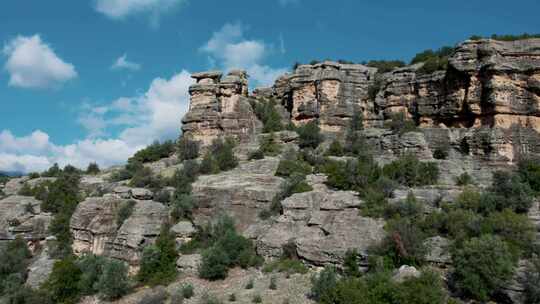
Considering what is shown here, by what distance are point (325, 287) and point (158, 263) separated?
8.39m

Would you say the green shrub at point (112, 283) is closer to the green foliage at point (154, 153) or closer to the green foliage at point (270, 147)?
the green foliage at point (270, 147)

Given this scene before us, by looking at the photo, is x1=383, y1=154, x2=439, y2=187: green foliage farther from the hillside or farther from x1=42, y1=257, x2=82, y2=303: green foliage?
x1=42, y1=257, x2=82, y2=303: green foliage

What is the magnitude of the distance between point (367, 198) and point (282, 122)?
56.4ft

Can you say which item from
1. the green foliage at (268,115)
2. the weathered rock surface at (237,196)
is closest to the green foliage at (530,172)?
the weathered rock surface at (237,196)

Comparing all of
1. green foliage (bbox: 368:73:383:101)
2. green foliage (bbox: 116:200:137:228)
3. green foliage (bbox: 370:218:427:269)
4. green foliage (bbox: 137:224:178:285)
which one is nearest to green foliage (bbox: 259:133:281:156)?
green foliage (bbox: 368:73:383:101)

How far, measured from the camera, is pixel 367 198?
19.4 meters

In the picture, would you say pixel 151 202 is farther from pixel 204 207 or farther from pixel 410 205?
pixel 410 205

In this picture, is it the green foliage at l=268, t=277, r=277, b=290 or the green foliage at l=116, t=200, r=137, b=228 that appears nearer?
the green foliage at l=268, t=277, r=277, b=290

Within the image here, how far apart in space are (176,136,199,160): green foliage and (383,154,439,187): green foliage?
15673mm

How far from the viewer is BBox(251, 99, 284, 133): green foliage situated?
34.1 metres

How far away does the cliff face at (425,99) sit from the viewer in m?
24.3

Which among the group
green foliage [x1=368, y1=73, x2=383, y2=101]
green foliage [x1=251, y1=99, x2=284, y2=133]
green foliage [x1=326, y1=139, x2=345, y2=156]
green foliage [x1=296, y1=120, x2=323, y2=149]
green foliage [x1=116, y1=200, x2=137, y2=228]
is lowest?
green foliage [x1=116, y1=200, x2=137, y2=228]

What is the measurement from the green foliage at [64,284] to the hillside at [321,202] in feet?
0.21

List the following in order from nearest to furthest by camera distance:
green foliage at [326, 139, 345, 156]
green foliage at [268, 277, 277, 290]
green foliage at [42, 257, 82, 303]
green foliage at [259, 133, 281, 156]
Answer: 1. green foliage at [268, 277, 277, 290]
2. green foliage at [42, 257, 82, 303]
3. green foliage at [326, 139, 345, 156]
4. green foliage at [259, 133, 281, 156]
